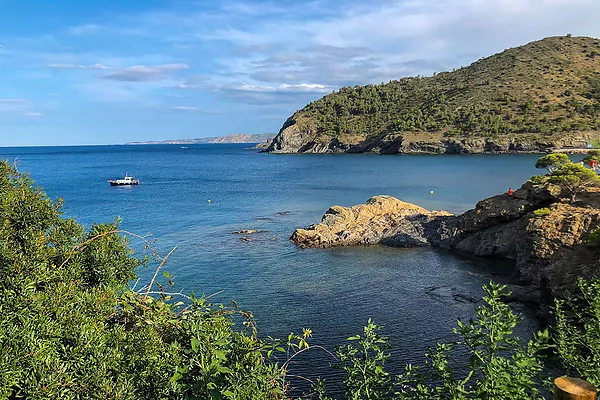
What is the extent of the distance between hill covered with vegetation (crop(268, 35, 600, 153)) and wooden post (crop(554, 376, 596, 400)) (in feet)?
389

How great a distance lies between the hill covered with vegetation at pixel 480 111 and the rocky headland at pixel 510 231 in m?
85.8

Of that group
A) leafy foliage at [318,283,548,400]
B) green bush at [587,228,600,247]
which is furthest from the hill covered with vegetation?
leafy foliage at [318,283,548,400]

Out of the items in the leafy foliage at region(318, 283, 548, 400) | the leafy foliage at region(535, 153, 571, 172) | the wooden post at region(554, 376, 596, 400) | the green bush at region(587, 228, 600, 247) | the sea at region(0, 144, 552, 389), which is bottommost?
the sea at region(0, 144, 552, 389)

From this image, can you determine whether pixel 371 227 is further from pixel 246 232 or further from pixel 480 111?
pixel 480 111

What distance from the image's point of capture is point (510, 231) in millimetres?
32250

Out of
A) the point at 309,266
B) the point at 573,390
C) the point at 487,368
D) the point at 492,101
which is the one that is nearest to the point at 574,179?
the point at 309,266

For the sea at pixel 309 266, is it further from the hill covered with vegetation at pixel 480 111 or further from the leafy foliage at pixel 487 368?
the hill covered with vegetation at pixel 480 111

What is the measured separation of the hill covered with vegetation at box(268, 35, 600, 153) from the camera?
4569 inches

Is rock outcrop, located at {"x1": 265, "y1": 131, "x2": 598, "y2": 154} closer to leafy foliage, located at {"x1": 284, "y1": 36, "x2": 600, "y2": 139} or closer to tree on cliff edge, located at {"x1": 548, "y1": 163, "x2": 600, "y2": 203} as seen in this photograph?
leafy foliage, located at {"x1": 284, "y1": 36, "x2": 600, "y2": 139}

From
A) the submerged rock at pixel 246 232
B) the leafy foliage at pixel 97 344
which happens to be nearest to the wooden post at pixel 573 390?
the leafy foliage at pixel 97 344

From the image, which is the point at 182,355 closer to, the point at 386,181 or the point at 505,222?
the point at 505,222

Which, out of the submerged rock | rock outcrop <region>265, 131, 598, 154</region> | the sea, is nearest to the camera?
the sea

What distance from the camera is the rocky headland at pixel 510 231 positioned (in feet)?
71.1

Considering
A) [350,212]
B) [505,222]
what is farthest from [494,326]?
[350,212]
